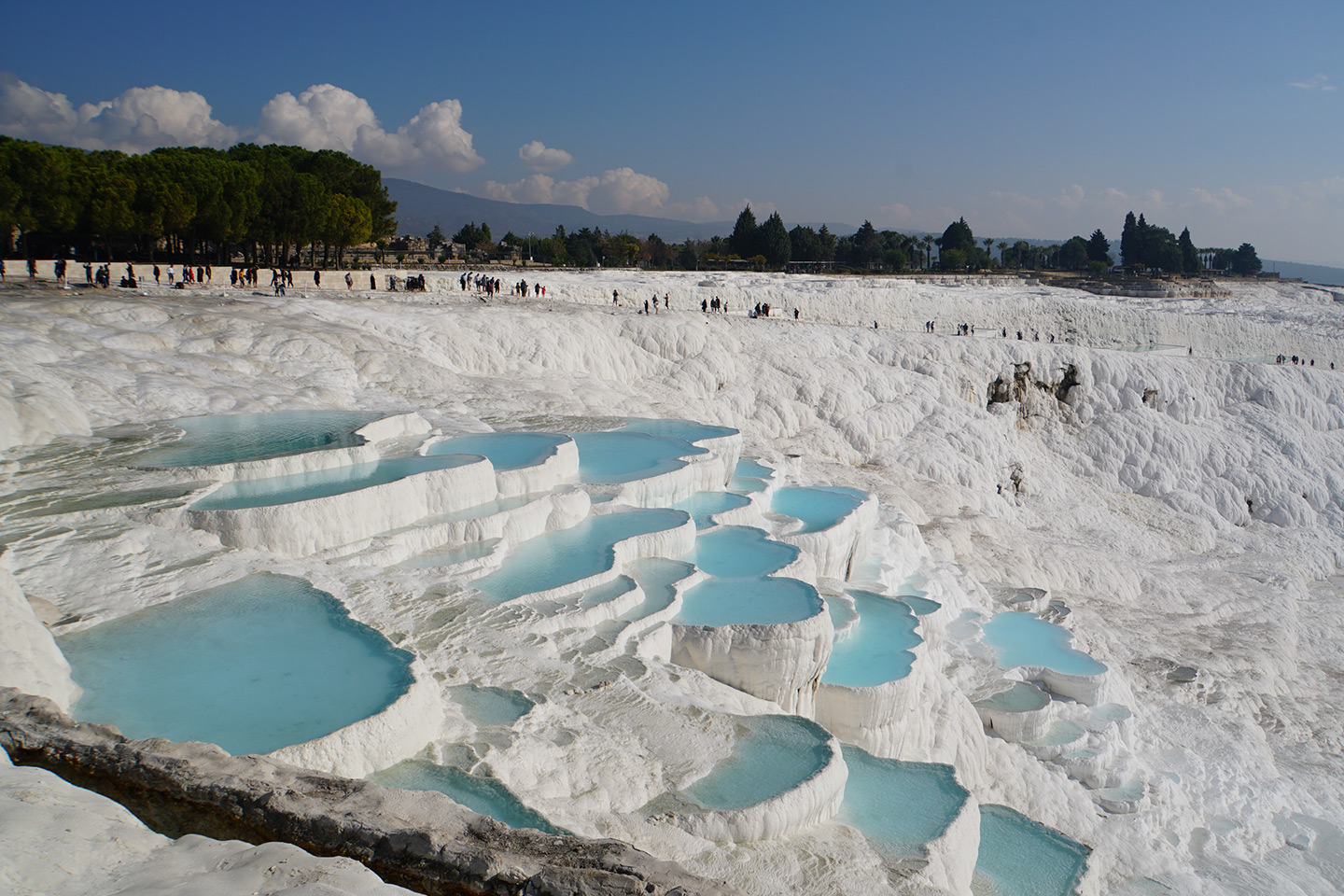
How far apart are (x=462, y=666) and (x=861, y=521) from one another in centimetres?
625

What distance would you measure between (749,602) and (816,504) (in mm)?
4088

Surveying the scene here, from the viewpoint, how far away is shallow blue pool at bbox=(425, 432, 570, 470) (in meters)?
9.95

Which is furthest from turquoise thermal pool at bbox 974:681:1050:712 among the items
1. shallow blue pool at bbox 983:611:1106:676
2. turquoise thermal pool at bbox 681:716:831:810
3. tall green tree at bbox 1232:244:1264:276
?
tall green tree at bbox 1232:244:1264:276

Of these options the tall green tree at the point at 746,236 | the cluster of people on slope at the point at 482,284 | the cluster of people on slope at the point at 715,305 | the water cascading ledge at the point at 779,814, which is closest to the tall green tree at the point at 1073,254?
the tall green tree at the point at 746,236

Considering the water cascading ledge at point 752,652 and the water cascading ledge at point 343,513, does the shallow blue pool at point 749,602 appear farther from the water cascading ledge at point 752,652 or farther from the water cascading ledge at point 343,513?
the water cascading ledge at point 343,513

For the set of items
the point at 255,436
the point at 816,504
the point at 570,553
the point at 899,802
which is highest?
the point at 255,436

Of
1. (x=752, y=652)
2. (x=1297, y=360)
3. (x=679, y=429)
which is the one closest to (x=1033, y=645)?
(x=752, y=652)

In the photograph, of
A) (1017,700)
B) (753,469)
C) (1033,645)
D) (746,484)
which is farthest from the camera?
(753,469)

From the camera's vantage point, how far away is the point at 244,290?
1930 cm

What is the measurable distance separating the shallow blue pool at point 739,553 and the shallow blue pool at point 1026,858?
2923mm

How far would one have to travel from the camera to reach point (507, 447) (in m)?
10.7

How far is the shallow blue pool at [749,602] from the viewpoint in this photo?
725cm

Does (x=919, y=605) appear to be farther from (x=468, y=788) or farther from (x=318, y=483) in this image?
(x=318, y=483)

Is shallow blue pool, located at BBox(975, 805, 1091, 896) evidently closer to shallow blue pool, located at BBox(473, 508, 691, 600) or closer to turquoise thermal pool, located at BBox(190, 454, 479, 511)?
shallow blue pool, located at BBox(473, 508, 691, 600)
